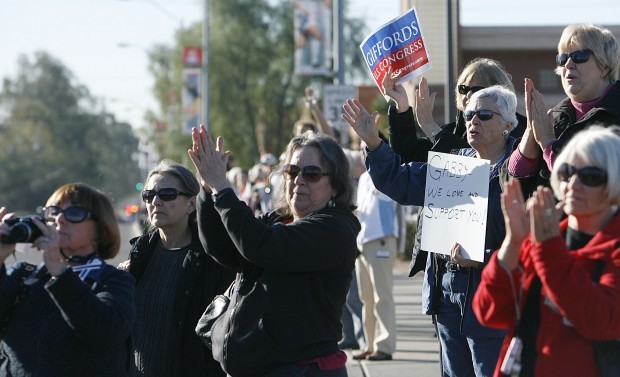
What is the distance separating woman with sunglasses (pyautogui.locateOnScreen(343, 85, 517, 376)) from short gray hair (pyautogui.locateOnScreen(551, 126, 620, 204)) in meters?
1.69

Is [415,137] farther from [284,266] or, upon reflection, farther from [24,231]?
[24,231]

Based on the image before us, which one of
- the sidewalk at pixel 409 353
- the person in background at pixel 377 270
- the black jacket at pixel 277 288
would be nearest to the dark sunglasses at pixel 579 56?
the black jacket at pixel 277 288

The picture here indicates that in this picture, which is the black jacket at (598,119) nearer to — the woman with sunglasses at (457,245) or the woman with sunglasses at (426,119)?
the woman with sunglasses at (457,245)

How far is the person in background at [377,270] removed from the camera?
10.1 meters

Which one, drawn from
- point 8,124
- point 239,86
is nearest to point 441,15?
point 239,86

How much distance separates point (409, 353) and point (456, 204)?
17.7ft

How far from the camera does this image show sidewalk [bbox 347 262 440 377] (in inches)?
378

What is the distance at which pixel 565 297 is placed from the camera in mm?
3512

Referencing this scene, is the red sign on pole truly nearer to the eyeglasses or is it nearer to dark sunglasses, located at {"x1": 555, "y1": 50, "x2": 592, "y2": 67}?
the eyeglasses

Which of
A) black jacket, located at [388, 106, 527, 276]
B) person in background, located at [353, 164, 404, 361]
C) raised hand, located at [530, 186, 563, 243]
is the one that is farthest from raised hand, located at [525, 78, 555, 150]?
person in background, located at [353, 164, 404, 361]

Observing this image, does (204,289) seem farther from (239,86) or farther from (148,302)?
(239,86)

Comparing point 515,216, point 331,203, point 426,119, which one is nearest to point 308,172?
point 331,203

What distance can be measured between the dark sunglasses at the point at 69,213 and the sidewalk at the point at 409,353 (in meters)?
5.40

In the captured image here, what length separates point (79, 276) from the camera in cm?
432
